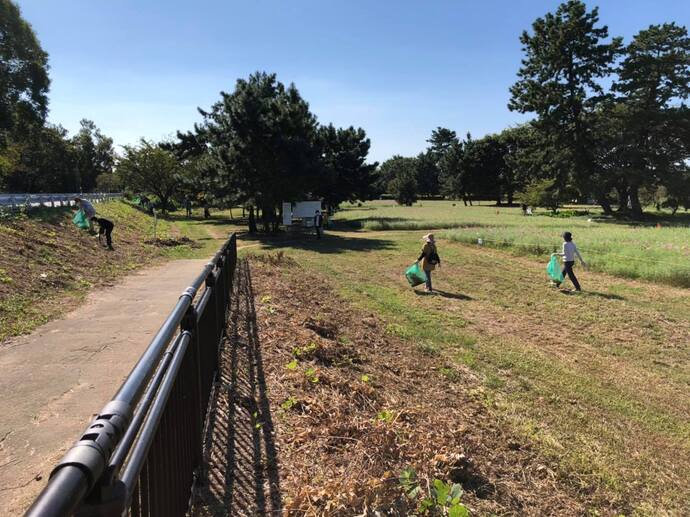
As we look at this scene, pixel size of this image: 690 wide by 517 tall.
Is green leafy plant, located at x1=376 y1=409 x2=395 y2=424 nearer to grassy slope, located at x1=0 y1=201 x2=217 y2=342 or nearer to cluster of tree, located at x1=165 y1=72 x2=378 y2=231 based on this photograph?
grassy slope, located at x1=0 y1=201 x2=217 y2=342

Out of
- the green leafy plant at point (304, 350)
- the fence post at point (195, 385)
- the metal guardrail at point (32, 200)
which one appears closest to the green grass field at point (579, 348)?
the green leafy plant at point (304, 350)

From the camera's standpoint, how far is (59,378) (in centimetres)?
500

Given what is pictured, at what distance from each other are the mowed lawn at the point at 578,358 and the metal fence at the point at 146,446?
3370 millimetres

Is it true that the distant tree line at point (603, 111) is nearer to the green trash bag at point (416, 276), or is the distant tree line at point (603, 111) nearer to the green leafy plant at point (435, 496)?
the green trash bag at point (416, 276)

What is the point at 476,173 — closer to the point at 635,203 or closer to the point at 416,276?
the point at 635,203

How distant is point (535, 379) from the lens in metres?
6.62

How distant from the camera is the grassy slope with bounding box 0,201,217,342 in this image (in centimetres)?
767

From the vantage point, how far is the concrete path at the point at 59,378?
3.38 meters

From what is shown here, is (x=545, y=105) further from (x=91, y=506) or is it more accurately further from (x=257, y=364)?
(x=91, y=506)

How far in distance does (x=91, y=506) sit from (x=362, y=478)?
240 cm

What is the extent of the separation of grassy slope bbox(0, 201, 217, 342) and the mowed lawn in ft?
19.6

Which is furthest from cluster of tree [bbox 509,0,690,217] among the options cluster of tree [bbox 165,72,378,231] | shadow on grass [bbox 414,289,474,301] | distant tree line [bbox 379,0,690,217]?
shadow on grass [bbox 414,289,474,301]

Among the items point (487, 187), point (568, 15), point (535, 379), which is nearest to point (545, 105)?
point (568, 15)

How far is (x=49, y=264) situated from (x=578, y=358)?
11.2 meters
